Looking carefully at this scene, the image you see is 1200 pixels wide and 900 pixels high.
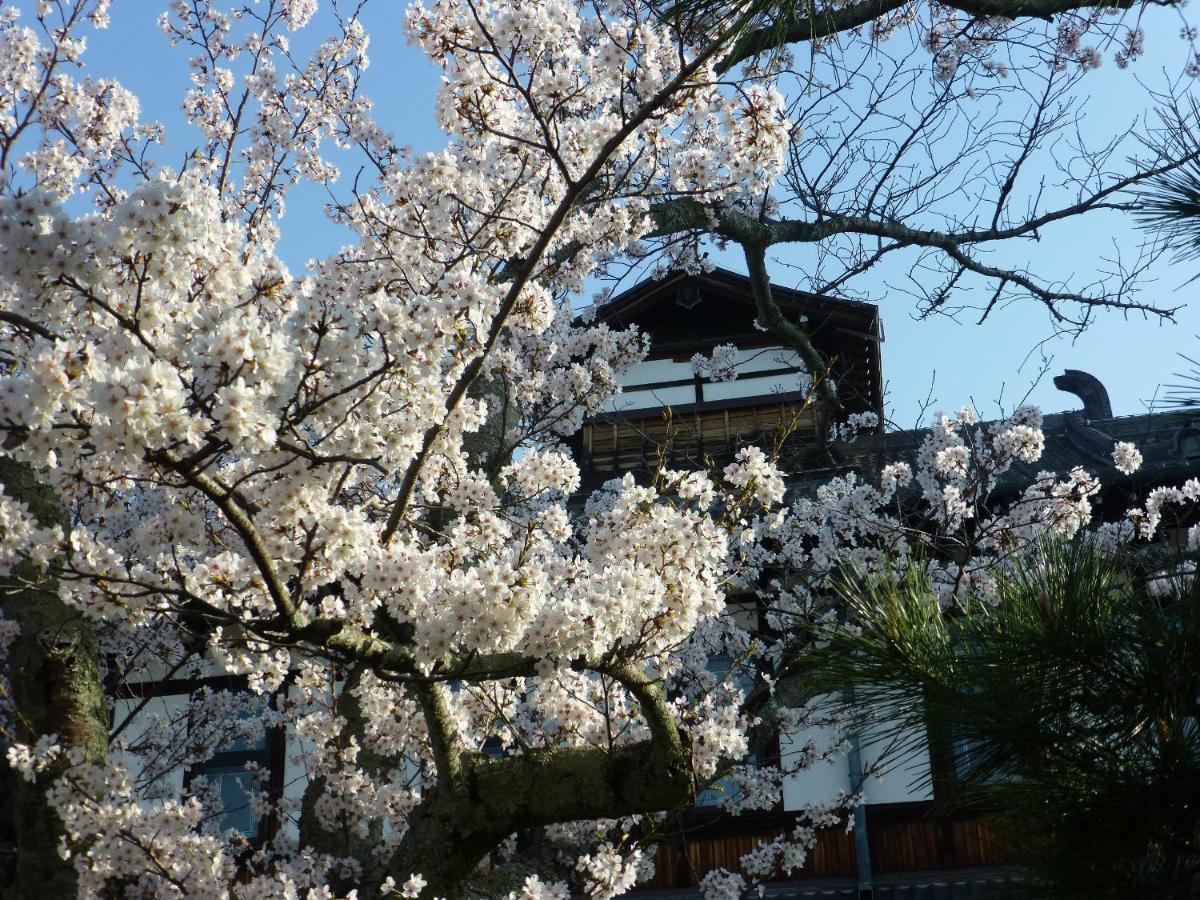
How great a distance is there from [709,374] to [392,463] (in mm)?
8546

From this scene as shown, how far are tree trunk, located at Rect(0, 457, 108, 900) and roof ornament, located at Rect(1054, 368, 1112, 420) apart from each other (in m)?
13.0

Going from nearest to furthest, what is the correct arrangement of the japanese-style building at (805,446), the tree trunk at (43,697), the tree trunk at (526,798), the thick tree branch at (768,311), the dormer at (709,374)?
the tree trunk at (526,798), the tree trunk at (43,697), the thick tree branch at (768,311), the japanese-style building at (805,446), the dormer at (709,374)

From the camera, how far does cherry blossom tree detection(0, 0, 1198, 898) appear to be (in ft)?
10.9

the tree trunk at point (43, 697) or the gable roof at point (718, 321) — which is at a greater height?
the gable roof at point (718, 321)

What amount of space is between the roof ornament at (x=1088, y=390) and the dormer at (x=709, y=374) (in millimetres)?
3060

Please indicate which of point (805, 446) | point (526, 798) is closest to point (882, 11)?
point (526, 798)

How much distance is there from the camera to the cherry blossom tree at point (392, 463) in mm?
3311

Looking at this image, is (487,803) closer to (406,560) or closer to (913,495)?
(406,560)

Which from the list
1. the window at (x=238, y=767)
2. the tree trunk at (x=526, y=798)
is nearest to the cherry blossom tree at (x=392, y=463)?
the tree trunk at (x=526, y=798)

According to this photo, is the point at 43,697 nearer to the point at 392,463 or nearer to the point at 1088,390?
the point at 392,463

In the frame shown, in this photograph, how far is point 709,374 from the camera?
40.8 ft

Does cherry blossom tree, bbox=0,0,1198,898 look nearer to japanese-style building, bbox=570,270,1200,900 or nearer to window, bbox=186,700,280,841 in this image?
japanese-style building, bbox=570,270,1200,900

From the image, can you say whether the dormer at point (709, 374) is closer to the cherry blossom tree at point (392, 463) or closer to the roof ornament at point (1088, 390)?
the roof ornament at point (1088, 390)

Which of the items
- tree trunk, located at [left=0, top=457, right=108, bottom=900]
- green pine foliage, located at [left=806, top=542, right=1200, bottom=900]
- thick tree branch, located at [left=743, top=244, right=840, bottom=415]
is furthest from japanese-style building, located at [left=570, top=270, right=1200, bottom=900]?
tree trunk, located at [left=0, top=457, right=108, bottom=900]
